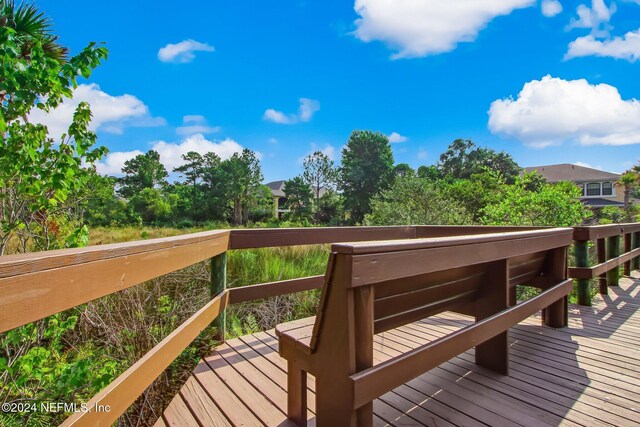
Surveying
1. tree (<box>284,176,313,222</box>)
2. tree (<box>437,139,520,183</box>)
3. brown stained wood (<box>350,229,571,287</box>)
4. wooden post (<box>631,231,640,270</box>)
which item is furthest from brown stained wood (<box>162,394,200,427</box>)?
tree (<box>437,139,520,183</box>)

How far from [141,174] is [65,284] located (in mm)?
46779

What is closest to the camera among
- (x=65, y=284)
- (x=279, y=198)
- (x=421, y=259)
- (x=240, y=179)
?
(x=65, y=284)

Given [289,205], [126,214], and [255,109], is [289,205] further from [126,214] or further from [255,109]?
[126,214]

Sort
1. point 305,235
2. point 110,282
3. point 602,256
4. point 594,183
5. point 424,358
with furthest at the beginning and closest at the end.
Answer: point 594,183, point 602,256, point 305,235, point 424,358, point 110,282

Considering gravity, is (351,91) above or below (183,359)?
above

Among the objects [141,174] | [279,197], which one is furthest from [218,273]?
[141,174]

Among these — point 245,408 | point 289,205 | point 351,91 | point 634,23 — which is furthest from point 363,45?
point 245,408

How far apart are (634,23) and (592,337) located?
15.2 metres

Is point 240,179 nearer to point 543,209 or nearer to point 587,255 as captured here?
point 543,209

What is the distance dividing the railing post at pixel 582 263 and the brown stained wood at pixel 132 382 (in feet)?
12.8

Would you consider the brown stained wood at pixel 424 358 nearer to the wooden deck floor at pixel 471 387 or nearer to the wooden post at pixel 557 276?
the wooden deck floor at pixel 471 387

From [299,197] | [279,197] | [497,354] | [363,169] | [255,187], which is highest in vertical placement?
[363,169]

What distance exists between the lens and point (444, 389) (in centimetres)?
196

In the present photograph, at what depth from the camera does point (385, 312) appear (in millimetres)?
1410
